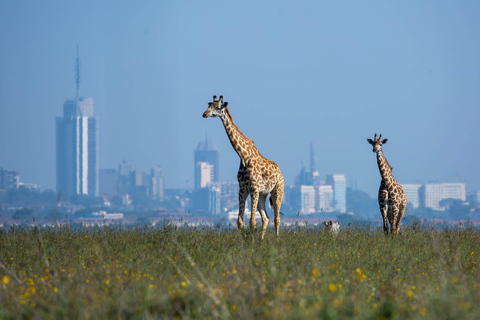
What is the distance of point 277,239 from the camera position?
14.5 metres

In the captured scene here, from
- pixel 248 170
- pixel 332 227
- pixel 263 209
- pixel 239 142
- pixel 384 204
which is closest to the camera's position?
pixel 248 170

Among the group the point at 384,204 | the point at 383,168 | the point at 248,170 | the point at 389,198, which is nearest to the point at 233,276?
the point at 248,170

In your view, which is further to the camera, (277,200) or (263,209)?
(277,200)

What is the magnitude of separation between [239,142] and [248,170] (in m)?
0.67

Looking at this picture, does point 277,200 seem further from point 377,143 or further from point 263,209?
point 377,143

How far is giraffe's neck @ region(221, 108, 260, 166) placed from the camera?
14906 mm

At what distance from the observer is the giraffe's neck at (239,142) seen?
48.9 ft

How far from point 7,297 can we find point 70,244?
5.57m

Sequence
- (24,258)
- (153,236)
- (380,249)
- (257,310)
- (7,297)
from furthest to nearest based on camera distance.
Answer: (153,236) < (380,249) < (24,258) < (7,297) < (257,310)

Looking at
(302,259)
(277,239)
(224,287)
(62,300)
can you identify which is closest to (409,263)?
(302,259)

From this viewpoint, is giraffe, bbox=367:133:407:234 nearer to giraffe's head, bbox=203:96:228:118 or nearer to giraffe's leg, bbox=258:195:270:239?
giraffe's leg, bbox=258:195:270:239

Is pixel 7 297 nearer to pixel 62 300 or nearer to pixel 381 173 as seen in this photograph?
pixel 62 300

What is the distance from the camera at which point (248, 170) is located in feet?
48.2

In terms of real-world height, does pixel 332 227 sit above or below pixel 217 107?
below
